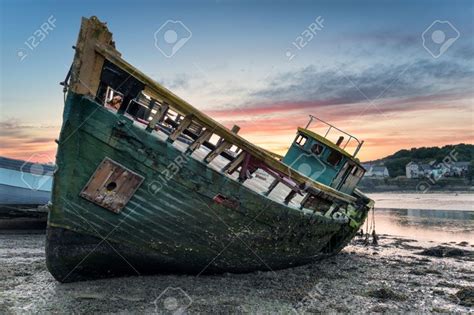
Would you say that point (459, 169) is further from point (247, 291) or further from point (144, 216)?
point (144, 216)

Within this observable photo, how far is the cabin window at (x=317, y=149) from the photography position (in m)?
12.2

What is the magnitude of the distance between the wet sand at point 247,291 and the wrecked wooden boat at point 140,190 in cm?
37

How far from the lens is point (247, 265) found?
7.67 m

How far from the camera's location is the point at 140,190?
20.0 ft

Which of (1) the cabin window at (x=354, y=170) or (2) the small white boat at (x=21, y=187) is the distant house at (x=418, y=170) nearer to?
(1) the cabin window at (x=354, y=170)

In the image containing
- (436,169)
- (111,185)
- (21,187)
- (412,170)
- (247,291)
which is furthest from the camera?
(412,170)

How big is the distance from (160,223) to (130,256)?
84 cm

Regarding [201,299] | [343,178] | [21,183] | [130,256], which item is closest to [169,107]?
[130,256]

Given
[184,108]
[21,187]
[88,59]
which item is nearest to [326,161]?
[184,108]

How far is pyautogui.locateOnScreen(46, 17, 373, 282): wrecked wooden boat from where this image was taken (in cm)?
582

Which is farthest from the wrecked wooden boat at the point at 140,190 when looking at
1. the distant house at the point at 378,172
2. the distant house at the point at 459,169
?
the distant house at the point at 378,172

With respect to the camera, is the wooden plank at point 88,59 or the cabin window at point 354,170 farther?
the cabin window at point 354,170

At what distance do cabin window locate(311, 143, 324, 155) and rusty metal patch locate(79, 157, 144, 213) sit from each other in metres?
7.41

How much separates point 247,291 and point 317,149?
6.49 m
